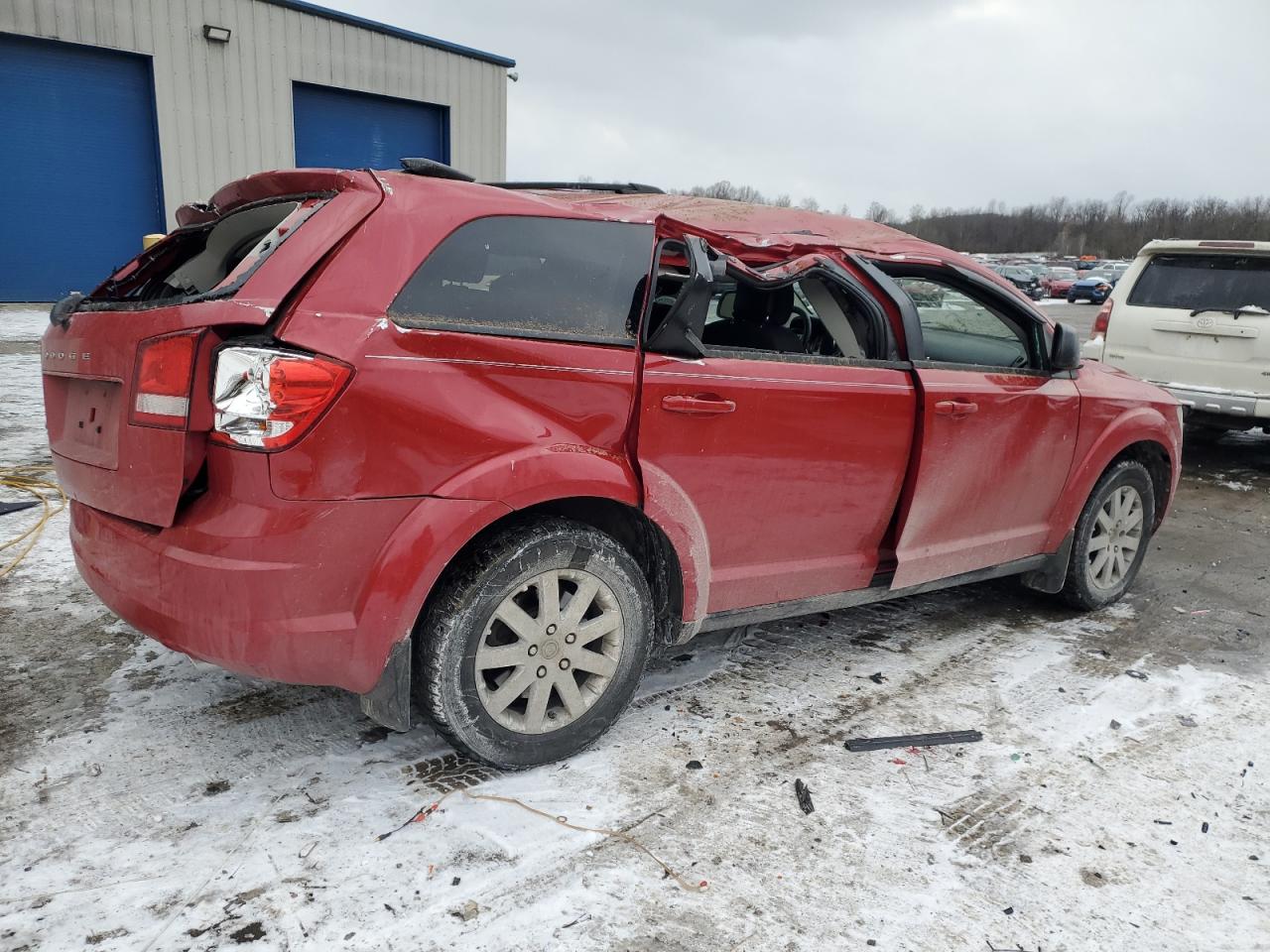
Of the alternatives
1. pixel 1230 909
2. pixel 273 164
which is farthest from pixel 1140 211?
pixel 1230 909

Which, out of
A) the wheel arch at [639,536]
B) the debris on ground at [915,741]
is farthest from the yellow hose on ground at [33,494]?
the debris on ground at [915,741]

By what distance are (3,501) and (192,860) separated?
12.5 feet

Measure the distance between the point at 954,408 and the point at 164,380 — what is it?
272 centimetres

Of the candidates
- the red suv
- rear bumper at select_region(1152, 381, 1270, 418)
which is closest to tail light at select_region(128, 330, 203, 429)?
the red suv

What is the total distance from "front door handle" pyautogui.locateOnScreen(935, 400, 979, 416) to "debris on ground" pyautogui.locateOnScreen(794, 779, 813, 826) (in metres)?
1.51

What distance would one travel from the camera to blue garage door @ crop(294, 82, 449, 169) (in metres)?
14.5

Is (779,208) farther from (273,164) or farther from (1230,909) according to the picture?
(273,164)

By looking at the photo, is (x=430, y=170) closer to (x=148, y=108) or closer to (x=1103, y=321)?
(x=1103, y=321)

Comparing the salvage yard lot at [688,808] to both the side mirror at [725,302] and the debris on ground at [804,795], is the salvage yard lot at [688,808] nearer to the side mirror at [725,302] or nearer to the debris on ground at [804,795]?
the debris on ground at [804,795]

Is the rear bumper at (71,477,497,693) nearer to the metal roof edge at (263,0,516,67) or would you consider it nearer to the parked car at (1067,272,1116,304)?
the metal roof edge at (263,0,516,67)

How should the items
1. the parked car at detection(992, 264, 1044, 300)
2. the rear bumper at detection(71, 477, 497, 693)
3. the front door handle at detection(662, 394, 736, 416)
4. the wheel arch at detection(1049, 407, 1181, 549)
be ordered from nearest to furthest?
the rear bumper at detection(71, 477, 497, 693) → the front door handle at detection(662, 394, 736, 416) → the wheel arch at detection(1049, 407, 1181, 549) → the parked car at detection(992, 264, 1044, 300)

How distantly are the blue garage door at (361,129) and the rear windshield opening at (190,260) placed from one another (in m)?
11.9

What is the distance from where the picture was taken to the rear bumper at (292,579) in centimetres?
221

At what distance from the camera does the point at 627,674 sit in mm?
2816
